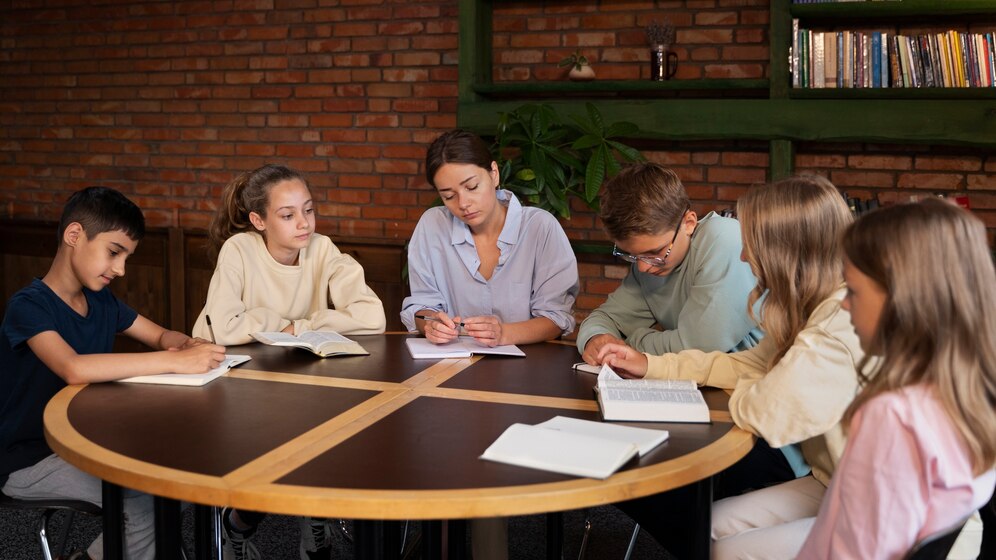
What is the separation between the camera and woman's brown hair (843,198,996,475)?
4.08 feet

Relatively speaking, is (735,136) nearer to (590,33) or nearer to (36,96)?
(590,33)

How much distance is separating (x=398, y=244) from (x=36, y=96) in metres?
2.64

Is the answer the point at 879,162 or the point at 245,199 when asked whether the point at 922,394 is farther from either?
the point at 879,162

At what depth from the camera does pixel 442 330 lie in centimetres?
245

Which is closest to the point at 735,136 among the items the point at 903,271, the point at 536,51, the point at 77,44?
the point at 536,51

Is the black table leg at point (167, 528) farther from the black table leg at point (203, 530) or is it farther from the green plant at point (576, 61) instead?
the green plant at point (576, 61)

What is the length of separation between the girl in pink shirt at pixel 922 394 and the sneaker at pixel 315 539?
1638mm

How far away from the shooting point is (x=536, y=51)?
4.45 meters

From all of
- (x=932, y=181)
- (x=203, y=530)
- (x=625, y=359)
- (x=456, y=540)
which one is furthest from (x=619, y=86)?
(x=203, y=530)

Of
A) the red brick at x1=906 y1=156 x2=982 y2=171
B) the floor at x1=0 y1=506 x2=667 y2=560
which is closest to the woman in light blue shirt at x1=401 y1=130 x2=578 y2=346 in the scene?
the floor at x1=0 y1=506 x2=667 y2=560

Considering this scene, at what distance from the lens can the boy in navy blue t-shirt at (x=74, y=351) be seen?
202 cm

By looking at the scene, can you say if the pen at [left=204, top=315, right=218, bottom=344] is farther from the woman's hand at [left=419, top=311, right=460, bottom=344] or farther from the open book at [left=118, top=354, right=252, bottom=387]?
the woman's hand at [left=419, top=311, right=460, bottom=344]

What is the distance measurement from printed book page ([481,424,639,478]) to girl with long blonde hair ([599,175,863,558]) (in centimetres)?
34

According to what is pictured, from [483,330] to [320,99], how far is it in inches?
112
